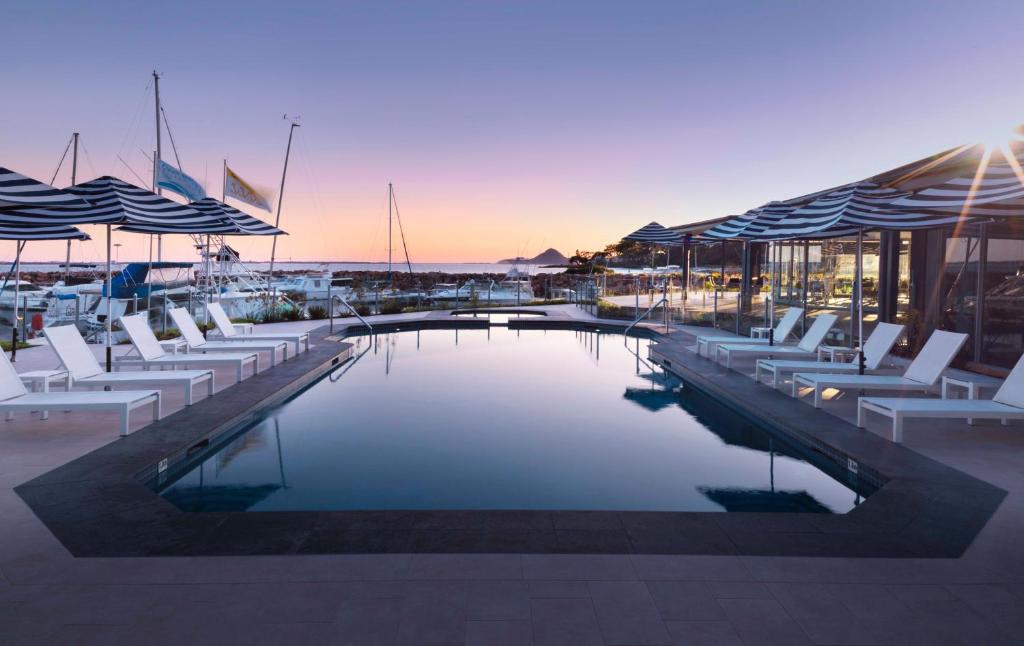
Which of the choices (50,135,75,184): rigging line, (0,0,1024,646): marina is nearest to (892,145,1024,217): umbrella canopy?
(0,0,1024,646): marina

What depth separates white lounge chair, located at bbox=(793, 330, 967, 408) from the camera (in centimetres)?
630

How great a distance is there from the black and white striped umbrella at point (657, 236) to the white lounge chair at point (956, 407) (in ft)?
31.9

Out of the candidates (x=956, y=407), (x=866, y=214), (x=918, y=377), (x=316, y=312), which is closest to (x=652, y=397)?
(x=918, y=377)

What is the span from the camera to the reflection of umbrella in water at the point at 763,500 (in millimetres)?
4543

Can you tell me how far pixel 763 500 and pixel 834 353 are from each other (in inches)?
187

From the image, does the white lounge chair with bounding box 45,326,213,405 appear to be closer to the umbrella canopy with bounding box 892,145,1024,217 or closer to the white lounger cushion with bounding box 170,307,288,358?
the white lounger cushion with bounding box 170,307,288,358

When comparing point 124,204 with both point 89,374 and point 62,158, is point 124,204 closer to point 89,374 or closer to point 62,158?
point 89,374

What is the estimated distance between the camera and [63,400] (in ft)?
17.2

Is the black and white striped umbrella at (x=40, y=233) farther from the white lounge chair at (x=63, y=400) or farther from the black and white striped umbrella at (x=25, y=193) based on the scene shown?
the black and white striped umbrella at (x=25, y=193)

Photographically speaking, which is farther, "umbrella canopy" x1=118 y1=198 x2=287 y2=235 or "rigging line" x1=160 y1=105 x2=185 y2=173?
"rigging line" x1=160 y1=105 x2=185 y2=173

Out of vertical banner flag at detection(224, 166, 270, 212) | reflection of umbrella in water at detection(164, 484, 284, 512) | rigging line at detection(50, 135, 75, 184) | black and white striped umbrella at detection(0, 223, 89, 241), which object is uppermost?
rigging line at detection(50, 135, 75, 184)

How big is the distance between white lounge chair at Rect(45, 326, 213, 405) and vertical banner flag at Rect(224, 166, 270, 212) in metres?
9.29

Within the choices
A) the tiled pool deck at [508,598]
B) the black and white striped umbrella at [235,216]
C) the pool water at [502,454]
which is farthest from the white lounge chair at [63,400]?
the black and white striped umbrella at [235,216]

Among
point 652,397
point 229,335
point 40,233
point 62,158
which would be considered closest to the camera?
point 40,233
